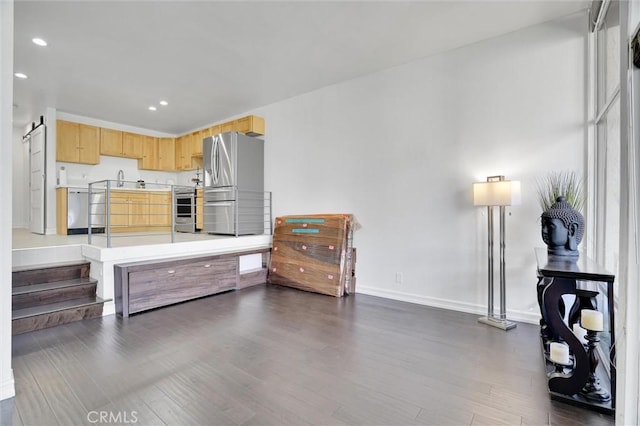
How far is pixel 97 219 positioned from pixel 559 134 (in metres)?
7.32

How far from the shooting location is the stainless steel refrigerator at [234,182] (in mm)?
5086

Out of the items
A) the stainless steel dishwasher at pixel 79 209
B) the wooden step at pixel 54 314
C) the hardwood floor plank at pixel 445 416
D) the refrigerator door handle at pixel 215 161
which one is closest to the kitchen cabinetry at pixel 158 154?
the stainless steel dishwasher at pixel 79 209

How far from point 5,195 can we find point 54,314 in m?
1.72

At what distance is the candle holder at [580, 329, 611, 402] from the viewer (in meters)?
1.72

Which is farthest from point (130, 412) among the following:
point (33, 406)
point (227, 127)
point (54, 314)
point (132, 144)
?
point (132, 144)

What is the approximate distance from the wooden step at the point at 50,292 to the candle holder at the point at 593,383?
14.3 ft

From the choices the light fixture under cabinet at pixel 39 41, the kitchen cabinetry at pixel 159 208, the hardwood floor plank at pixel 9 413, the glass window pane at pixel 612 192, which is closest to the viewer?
the hardwood floor plank at pixel 9 413

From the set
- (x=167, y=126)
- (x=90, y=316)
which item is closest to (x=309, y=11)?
(x=90, y=316)

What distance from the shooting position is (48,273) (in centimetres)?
343

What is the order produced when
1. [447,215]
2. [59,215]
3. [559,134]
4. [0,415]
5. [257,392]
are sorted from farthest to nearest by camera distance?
[59,215] < [447,215] < [559,134] < [257,392] < [0,415]

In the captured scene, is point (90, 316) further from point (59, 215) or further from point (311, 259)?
point (59, 215)

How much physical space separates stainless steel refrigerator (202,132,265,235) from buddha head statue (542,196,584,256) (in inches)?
157

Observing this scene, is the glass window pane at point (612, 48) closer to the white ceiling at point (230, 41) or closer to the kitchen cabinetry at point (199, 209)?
the white ceiling at point (230, 41)

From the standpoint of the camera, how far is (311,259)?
4289 mm
